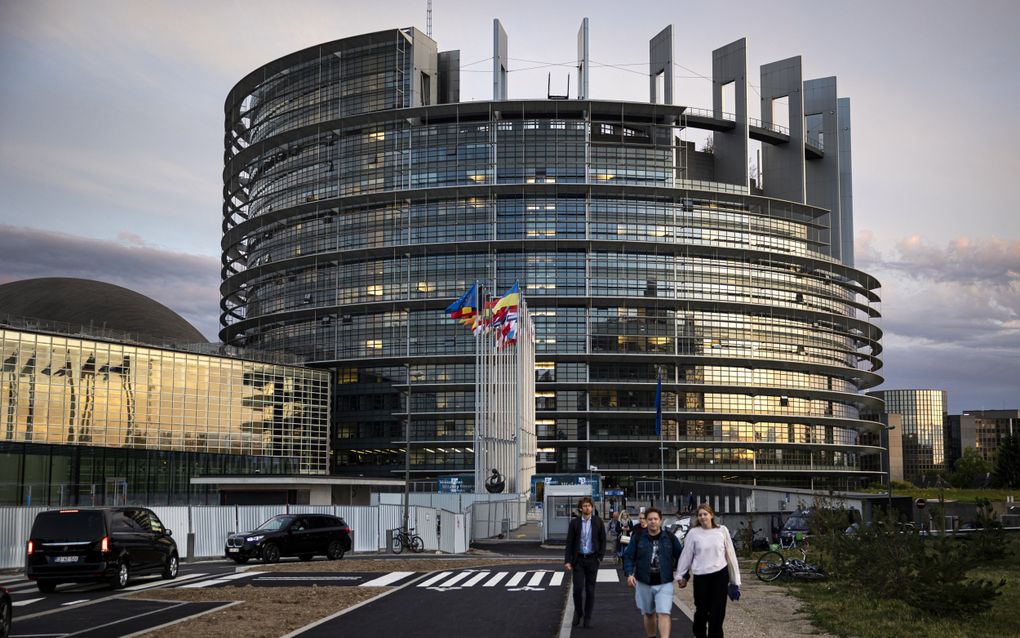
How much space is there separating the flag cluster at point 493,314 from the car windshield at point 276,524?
118ft

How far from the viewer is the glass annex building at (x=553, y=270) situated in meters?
114

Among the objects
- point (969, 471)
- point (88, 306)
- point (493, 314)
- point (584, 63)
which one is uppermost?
point (584, 63)

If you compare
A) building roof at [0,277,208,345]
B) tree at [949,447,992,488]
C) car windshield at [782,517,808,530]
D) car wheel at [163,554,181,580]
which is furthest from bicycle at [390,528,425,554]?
tree at [949,447,992,488]

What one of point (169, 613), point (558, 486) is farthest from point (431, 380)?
point (169, 613)

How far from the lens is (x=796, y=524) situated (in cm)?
3869

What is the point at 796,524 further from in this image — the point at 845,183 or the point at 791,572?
the point at 845,183

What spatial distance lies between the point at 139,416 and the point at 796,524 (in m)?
58.3

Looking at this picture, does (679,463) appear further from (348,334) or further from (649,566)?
(649,566)

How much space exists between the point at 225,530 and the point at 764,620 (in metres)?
22.3

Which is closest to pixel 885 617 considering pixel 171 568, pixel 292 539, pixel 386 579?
pixel 386 579

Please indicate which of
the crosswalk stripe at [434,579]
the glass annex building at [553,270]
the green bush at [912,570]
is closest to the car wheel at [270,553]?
the crosswalk stripe at [434,579]

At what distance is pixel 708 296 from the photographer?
381 ft

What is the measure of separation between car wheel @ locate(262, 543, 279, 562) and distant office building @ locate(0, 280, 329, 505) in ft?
95.9

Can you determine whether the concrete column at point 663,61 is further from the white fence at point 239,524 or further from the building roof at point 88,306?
the white fence at point 239,524
